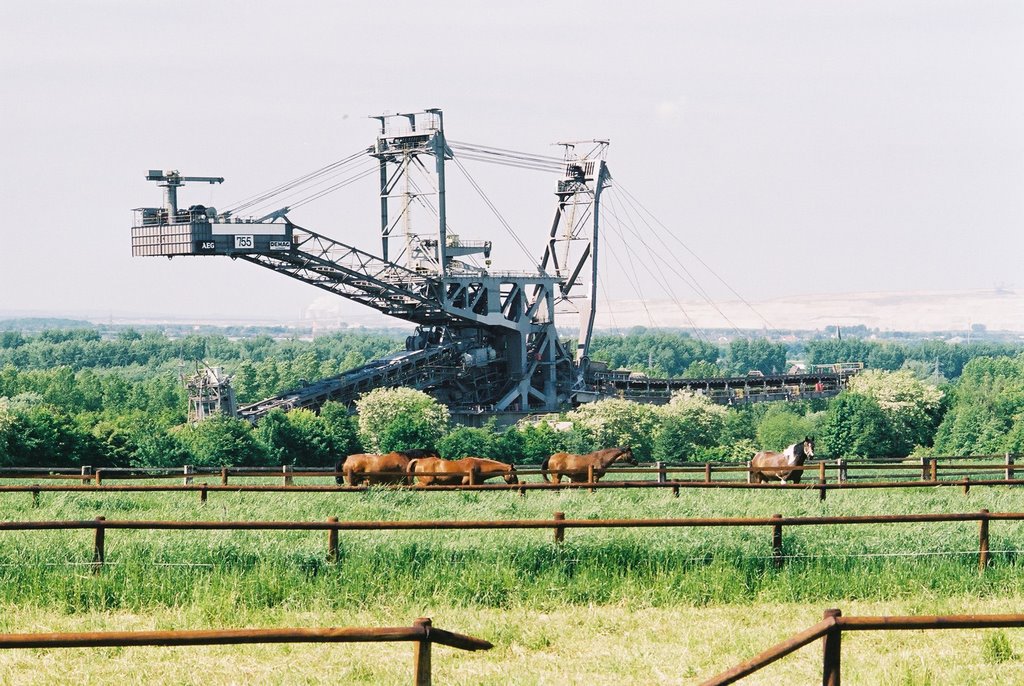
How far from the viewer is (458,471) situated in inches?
997

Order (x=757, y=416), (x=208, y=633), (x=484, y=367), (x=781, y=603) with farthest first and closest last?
(x=757, y=416) → (x=484, y=367) → (x=781, y=603) → (x=208, y=633)

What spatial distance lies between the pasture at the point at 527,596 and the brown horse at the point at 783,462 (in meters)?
10.2

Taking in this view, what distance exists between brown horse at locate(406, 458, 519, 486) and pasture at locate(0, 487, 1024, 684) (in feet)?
28.5

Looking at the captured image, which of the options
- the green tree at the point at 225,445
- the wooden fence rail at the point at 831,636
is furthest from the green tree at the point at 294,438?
the wooden fence rail at the point at 831,636

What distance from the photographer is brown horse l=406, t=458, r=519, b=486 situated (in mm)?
24578

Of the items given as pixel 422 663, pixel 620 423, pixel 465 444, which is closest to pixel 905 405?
pixel 620 423

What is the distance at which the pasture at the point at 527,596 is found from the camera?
1070 cm

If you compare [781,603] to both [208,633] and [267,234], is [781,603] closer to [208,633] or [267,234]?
[208,633]

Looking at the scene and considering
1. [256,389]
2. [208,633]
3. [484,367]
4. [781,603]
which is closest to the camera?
[208,633]

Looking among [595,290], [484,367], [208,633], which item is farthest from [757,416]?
[208,633]

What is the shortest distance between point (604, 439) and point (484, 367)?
389 inches

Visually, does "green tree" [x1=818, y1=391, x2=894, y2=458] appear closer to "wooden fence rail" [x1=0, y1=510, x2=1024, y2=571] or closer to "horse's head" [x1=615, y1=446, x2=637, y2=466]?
"horse's head" [x1=615, y1=446, x2=637, y2=466]

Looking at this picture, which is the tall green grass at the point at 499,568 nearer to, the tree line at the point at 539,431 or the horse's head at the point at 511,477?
the horse's head at the point at 511,477

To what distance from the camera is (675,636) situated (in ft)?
38.6
